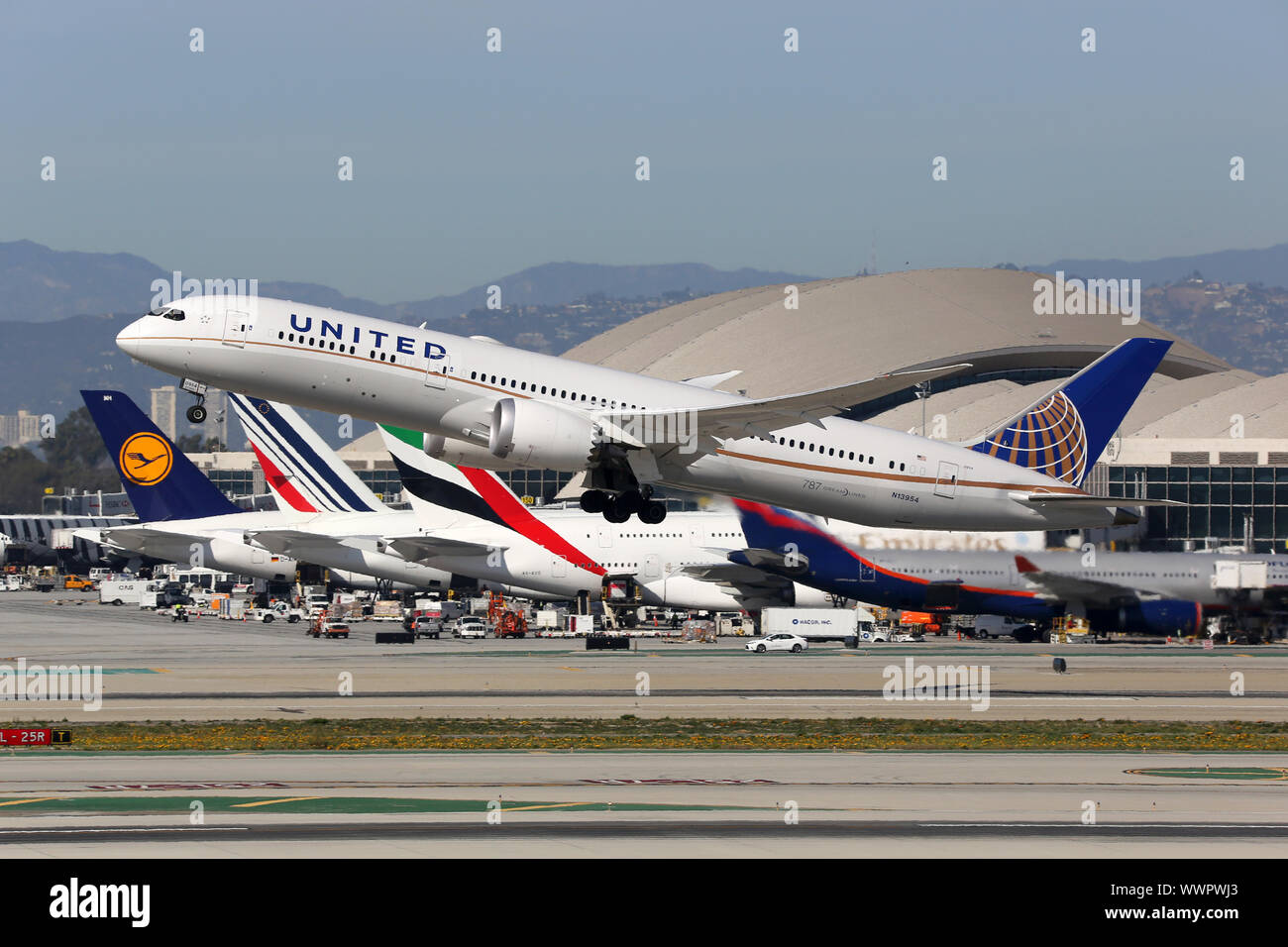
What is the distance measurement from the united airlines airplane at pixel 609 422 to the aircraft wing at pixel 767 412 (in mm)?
69

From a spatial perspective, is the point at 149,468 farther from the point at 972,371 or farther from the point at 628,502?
the point at 972,371

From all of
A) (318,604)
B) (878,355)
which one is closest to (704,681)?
(318,604)

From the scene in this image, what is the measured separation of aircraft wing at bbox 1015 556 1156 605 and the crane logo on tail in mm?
58016

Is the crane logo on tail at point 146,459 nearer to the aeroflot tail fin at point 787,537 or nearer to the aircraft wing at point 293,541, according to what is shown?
the aircraft wing at point 293,541

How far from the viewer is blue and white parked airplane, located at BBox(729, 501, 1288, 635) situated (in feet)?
242

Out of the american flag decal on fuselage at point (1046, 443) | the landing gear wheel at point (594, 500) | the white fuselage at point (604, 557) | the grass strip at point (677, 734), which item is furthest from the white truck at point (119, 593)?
the grass strip at point (677, 734)

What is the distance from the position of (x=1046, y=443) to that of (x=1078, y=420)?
8.52 feet

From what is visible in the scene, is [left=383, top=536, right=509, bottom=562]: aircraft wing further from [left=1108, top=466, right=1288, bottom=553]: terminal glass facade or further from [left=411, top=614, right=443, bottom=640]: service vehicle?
[left=1108, top=466, right=1288, bottom=553]: terminal glass facade

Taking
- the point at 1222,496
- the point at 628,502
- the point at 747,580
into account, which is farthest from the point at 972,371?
the point at 628,502

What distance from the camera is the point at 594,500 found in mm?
48844

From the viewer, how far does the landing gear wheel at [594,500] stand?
48531 millimetres

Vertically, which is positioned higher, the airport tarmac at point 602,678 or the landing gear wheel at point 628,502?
the landing gear wheel at point 628,502

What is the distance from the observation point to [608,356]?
18612 centimetres
